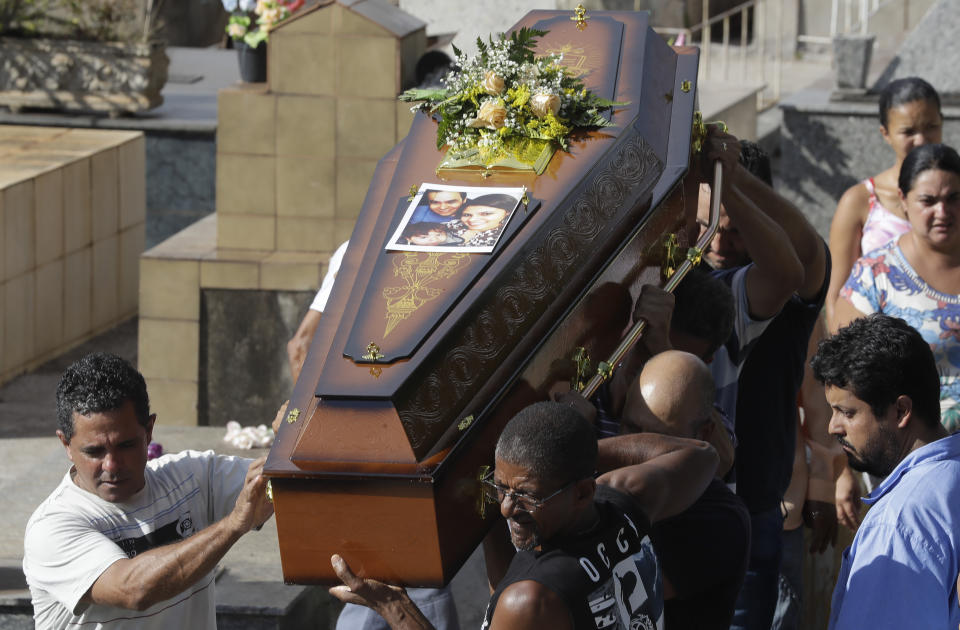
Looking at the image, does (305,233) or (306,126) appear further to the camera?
(305,233)

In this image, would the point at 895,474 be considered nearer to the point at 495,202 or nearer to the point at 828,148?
the point at 495,202

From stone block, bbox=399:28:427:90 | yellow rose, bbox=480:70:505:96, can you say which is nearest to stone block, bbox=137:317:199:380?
stone block, bbox=399:28:427:90

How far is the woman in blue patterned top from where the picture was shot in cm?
452

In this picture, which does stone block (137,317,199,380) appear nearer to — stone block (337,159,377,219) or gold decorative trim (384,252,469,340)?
stone block (337,159,377,219)

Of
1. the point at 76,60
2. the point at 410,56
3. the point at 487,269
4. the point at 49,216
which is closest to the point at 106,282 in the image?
the point at 49,216

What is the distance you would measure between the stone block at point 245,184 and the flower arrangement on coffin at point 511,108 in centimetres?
263

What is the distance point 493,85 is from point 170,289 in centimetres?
314

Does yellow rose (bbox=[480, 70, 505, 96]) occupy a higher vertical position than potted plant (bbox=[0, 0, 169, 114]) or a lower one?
higher

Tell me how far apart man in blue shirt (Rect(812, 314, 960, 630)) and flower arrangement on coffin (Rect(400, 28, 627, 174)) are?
1086mm

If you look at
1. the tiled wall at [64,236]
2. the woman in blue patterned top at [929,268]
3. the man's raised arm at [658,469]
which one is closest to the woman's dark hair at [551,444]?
the man's raised arm at [658,469]

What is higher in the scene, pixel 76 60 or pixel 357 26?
pixel 357 26

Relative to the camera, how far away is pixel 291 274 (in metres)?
6.51

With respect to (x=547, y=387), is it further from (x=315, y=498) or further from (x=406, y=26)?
(x=406, y=26)

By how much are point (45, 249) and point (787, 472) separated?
4798 millimetres
